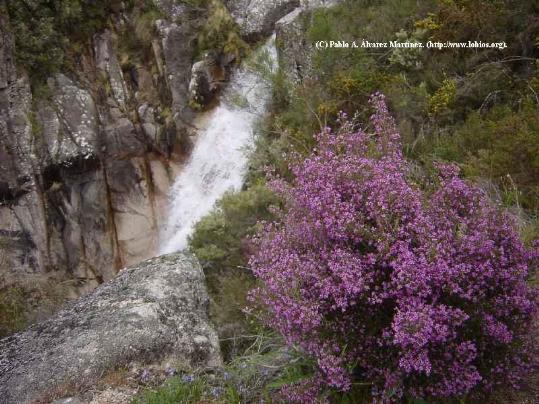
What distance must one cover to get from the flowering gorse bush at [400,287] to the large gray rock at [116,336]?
1.63 m

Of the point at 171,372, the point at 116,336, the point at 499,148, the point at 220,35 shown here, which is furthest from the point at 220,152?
the point at 171,372

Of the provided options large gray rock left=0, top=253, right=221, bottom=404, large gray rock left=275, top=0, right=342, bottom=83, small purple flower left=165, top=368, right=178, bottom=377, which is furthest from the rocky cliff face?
small purple flower left=165, top=368, right=178, bottom=377

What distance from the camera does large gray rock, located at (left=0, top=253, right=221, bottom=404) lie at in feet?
12.6

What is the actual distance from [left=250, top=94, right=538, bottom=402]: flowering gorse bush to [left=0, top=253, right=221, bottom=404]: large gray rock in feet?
5.33

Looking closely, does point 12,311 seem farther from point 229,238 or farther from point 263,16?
point 263,16

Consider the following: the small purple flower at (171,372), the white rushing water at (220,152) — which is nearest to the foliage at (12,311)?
the white rushing water at (220,152)

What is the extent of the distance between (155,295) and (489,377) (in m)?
2.93

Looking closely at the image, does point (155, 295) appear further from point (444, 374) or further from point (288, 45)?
point (288, 45)

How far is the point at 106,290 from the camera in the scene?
4.90 m

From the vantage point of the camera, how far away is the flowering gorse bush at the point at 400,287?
2.53 meters

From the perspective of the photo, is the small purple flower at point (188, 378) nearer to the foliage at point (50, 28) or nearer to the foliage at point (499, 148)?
the foliage at point (499, 148)

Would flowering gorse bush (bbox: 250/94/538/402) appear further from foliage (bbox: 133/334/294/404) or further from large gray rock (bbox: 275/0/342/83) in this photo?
large gray rock (bbox: 275/0/342/83)

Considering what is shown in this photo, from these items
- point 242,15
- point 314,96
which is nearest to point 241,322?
point 314,96

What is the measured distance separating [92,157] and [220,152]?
2990mm
